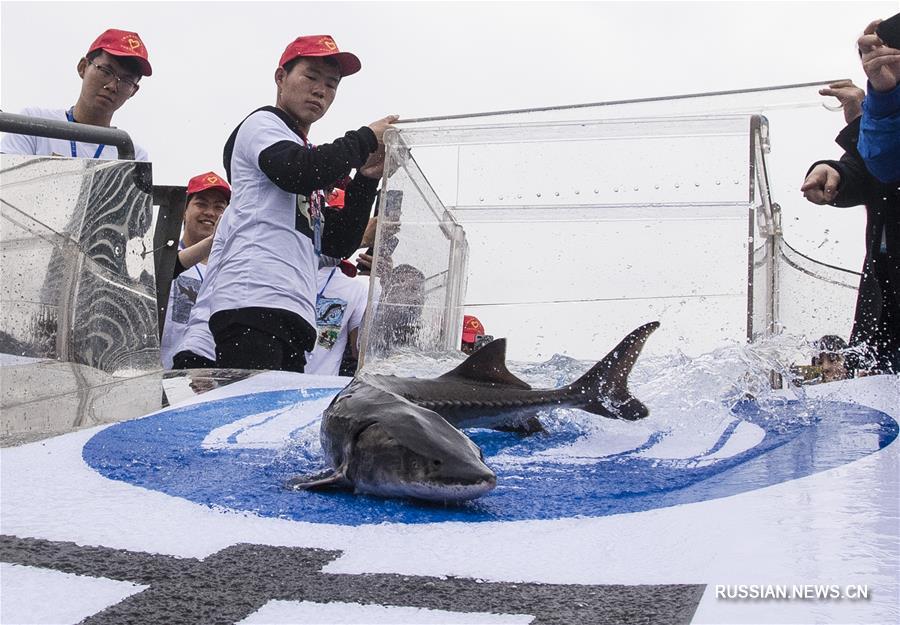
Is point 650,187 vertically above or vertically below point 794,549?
above

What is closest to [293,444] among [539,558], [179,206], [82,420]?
[82,420]

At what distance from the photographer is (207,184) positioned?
5.33 m

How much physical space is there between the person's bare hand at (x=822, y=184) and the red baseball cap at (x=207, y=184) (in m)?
3.42

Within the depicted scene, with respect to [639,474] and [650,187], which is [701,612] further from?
[650,187]

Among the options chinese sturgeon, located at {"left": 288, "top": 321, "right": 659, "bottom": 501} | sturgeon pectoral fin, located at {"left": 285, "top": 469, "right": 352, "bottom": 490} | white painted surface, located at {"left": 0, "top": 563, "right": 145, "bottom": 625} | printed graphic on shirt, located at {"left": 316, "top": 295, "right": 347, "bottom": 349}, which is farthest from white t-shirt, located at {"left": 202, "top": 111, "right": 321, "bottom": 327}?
white painted surface, located at {"left": 0, "top": 563, "right": 145, "bottom": 625}

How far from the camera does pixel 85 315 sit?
9.15 feet

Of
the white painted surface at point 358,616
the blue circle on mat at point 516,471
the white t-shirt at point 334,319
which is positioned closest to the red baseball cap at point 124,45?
the white t-shirt at point 334,319

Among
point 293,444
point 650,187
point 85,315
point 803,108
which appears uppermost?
point 803,108

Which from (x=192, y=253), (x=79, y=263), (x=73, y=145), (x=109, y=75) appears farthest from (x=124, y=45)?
(x=79, y=263)

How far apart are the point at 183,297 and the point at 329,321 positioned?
889 millimetres

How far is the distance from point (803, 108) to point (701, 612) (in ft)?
11.0

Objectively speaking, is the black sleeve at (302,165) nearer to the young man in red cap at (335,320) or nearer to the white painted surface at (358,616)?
the young man in red cap at (335,320)

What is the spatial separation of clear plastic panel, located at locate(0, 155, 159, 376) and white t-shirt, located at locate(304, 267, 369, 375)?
2.21m

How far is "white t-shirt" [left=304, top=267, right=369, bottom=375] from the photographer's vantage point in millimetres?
5227
